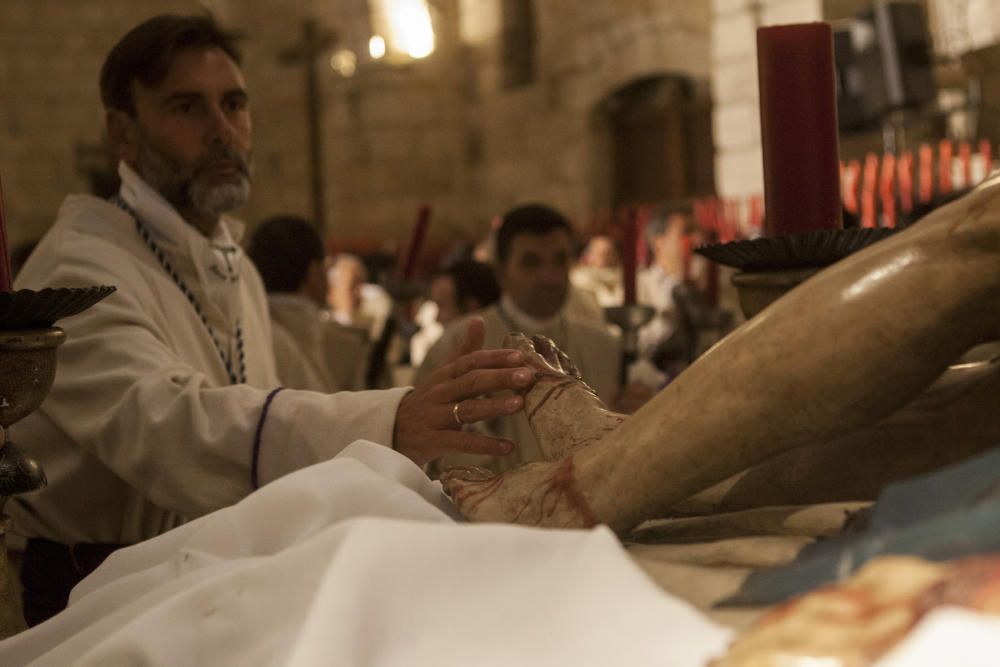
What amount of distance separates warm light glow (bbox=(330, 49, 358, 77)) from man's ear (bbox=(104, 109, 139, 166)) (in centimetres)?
1081

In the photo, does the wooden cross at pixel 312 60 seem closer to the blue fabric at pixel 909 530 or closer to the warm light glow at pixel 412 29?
the warm light glow at pixel 412 29

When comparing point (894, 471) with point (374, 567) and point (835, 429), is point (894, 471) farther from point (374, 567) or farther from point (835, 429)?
point (374, 567)

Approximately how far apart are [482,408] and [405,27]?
8.91m

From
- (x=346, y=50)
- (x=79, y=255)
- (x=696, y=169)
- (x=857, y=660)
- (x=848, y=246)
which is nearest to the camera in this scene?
(x=857, y=660)

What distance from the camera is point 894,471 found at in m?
1.21

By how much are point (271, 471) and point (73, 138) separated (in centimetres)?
1136

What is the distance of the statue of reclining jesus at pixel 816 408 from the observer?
1.03 meters

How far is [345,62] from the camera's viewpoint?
522 inches

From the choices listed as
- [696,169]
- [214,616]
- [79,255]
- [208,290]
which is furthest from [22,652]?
[696,169]

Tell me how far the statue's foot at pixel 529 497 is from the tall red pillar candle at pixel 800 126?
0.51 m

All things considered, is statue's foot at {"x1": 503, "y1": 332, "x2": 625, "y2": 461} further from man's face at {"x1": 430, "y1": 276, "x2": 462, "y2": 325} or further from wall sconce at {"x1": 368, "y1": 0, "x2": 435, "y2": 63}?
wall sconce at {"x1": 368, "y1": 0, "x2": 435, "y2": 63}

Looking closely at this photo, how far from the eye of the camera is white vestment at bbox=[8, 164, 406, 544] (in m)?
1.90

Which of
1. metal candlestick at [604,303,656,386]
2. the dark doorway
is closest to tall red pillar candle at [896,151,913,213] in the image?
metal candlestick at [604,303,656,386]

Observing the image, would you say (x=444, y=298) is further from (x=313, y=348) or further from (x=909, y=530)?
(x=909, y=530)
